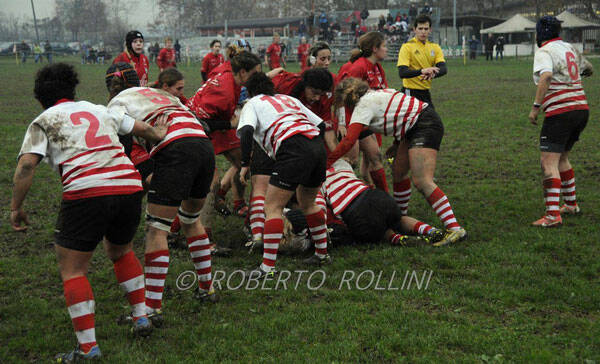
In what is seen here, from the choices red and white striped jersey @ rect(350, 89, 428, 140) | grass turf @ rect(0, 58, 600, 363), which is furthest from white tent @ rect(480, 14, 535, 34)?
red and white striped jersey @ rect(350, 89, 428, 140)

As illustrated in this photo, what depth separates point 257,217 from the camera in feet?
18.4

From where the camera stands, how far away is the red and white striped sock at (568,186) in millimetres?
6230

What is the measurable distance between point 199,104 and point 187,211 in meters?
1.73

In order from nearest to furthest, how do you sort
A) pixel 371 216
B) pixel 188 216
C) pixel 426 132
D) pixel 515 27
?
pixel 188 216
pixel 371 216
pixel 426 132
pixel 515 27

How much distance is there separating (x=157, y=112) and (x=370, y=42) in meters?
3.30

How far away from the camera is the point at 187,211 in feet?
14.3

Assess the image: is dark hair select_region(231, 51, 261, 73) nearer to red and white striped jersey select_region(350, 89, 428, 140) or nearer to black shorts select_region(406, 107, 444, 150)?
red and white striped jersey select_region(350, 89, 428, 140)

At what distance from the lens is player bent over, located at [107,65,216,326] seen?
3988mm

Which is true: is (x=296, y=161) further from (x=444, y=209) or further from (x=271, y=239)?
(x=444, y=209)

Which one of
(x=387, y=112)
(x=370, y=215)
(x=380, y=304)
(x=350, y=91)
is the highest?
(x=350, y=91)

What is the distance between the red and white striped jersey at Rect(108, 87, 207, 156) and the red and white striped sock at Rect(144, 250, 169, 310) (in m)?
0.74

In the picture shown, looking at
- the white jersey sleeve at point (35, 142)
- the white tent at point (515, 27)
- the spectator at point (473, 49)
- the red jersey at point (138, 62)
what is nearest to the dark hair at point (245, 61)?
the white jersey sleeve at point (35, 142)

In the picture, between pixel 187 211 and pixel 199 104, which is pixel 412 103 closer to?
pixel 199 104

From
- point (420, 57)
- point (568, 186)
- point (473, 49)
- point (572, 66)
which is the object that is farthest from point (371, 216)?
point (473, 49)
